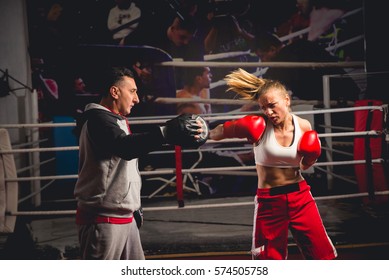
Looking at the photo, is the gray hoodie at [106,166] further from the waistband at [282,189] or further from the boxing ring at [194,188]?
the boxing ring at [194,188]

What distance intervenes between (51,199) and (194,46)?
2080mm

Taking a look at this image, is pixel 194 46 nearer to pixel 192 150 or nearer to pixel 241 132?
pixel 192 150

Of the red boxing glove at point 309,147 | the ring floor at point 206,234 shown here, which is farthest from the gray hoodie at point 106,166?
the ring floor at point 206,234

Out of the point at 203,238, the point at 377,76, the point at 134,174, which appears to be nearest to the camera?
the point at 134,174

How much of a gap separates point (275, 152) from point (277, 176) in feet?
0.39

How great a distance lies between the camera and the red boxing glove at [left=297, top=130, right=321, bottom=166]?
219cm

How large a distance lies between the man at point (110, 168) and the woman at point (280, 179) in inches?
17.3

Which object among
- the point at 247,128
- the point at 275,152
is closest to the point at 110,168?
the point at 247,128

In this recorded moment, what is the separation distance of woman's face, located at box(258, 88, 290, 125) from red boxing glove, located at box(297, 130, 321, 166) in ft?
0.49

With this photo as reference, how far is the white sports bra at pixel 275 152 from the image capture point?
2213 mm

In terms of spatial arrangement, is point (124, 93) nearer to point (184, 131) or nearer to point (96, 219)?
point (184, 131)

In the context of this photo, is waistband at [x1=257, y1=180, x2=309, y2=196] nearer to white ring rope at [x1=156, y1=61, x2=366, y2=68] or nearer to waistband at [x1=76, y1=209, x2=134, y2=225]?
waistband at [x1=76, y1=209, x2=134, y2=225]

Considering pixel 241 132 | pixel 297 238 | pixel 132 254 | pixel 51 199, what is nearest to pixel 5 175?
pixel 51 199
